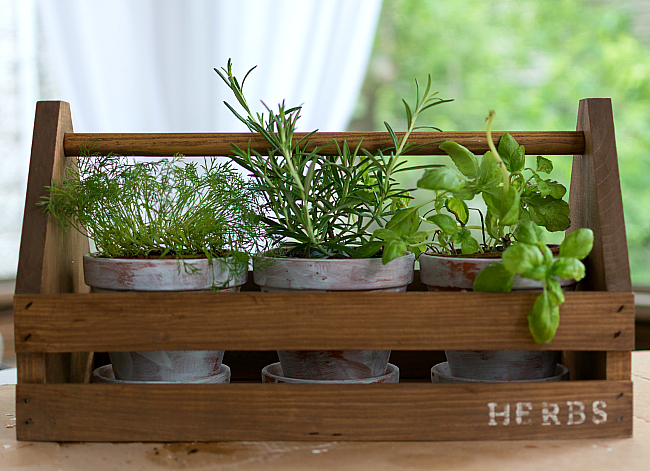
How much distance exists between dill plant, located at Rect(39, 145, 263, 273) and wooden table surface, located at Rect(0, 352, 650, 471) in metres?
0.18

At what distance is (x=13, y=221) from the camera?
6.75ft

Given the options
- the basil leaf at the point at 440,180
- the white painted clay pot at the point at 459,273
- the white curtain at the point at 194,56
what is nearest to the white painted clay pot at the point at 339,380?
the white painted clay pot at the point at 459,273

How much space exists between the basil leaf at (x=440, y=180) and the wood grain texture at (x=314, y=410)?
189mm

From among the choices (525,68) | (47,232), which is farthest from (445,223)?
(525,68)

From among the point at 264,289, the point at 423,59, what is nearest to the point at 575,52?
the point at 423,59

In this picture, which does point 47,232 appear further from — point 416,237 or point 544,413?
point 544,413

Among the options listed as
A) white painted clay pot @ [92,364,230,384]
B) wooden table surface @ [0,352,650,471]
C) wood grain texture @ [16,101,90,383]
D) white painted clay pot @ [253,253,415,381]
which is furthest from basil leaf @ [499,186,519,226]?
wood grain texture @ [16,101,90,383]

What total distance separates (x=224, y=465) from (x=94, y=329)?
176mm

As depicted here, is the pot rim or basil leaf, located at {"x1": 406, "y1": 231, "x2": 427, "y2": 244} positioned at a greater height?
basil leaf, located at {"x1": 406, "y1": 231, "x2": 427, "y2": 244}

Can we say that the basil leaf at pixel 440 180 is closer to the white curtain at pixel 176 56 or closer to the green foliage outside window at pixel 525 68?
the white curtain at pixel 176 56

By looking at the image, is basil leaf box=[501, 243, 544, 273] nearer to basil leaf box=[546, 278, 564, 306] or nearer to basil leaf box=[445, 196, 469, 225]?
basil leaf box=[546, 278, 564, 306]

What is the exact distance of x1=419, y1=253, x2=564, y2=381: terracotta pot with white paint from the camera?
1.89 feet

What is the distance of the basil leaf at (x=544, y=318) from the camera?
1.67 ft

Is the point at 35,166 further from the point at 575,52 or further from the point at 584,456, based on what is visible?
the point at 575,52
